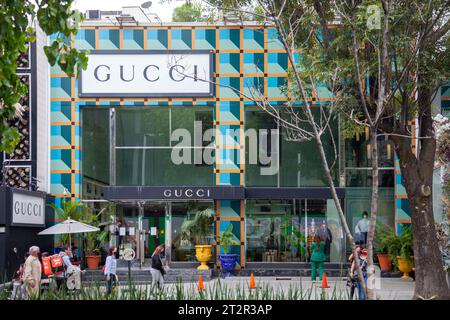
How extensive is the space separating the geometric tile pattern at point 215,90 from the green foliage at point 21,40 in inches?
807

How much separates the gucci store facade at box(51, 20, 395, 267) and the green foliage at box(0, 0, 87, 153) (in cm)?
2040

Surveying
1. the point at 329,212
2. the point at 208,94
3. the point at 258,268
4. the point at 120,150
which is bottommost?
the point at 258,268

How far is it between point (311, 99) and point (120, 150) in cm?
755

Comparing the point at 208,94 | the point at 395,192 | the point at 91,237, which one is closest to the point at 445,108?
the point at 395,192

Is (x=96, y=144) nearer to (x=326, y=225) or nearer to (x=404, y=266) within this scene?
(x=326, y=225)

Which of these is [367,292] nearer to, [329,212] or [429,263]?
[429,263]

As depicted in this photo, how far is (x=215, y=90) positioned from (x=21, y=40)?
20.8 meters

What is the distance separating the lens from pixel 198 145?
32.1m

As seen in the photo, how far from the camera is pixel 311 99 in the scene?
31219 mm

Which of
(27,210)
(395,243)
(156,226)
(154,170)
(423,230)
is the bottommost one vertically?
(395,243)

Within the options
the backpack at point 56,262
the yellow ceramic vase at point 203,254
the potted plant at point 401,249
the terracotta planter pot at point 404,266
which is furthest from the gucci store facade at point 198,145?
the backpack at point 56,262

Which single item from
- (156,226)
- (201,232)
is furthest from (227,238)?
(156,226)

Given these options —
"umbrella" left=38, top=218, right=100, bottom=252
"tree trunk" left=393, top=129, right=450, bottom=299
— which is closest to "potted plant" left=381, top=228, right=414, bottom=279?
"tree trunk" left=393, top=129, right=450, bottom=299

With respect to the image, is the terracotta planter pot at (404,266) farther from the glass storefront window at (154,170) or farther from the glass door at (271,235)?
the glass storefront window at (154,170)
